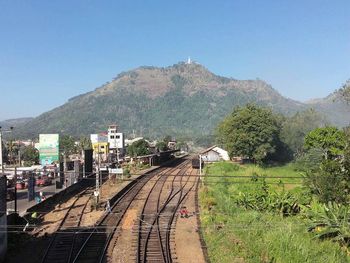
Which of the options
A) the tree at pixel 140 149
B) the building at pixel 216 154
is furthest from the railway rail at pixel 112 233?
the building at pixel 216 154

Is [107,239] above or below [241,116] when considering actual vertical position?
below

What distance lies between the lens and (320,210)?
21766 mm

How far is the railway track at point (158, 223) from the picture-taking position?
20.0m

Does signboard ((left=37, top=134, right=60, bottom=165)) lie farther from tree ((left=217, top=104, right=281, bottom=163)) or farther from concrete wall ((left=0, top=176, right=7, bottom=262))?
tree ((left=217, top=104, right=281, bottom=163))

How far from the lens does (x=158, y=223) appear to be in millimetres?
26516

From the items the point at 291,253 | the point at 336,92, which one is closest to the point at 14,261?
the point at 291,253

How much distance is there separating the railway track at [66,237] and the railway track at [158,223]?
11.5ft

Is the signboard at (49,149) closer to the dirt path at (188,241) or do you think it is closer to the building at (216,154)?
the dirt path at (188,241)

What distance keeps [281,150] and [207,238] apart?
65115 mm

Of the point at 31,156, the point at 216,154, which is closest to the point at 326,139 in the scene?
the point at 216,154

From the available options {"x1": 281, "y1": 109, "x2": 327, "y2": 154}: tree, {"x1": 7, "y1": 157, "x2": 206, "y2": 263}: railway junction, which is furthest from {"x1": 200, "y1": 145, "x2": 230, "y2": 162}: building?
{"x1": 7, "y1": 157, "x2": 206, "y2": 263}: railway junction

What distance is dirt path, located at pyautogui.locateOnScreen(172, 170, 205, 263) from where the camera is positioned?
1972 centimetres

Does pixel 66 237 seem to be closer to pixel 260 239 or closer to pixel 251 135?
pixel 260 239

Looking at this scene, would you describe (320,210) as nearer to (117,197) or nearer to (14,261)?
(14,261)
